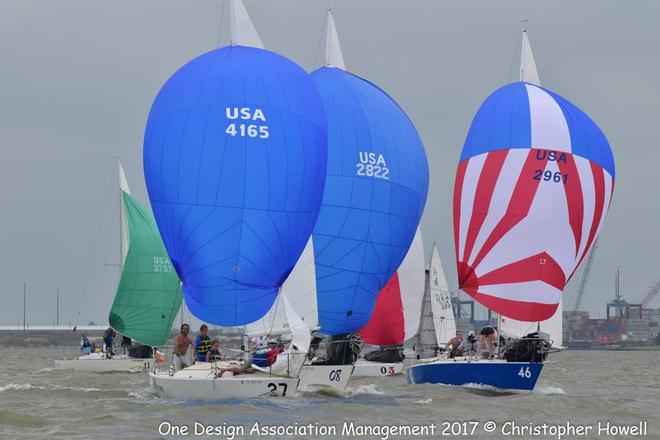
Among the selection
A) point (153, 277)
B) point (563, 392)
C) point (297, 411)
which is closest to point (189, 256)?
point (297, 411)

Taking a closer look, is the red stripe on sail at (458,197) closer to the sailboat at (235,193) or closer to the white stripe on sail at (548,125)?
the white stripe on sail at (548,125)

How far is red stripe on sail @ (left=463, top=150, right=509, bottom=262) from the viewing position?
24875 millimetres

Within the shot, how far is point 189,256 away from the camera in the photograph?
2125 cm

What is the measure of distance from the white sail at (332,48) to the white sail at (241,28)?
14.9 ft

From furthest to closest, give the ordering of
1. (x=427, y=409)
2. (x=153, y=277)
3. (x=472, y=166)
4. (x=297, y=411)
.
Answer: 1. (x=153, y=277)
2. (x=472, y=166)
3. (x=427, y=409)
4. (x=297, y=411)

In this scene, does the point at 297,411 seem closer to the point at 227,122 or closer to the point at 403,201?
the point at 227,122

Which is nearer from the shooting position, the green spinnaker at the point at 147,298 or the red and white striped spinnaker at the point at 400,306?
the red and white striped spinnaker at the point at 400,306

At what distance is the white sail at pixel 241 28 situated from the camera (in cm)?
2333

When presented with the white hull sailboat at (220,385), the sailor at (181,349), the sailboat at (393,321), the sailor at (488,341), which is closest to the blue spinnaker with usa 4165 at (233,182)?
the sailor at (181,349)

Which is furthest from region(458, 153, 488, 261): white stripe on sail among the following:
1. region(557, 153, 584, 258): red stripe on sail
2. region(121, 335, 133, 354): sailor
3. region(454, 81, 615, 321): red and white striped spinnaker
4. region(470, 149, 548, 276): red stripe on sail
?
region(121, 335, 133, 354): sailor

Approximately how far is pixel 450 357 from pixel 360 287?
3.32 metres

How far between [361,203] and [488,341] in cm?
390

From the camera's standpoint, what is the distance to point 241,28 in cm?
2345

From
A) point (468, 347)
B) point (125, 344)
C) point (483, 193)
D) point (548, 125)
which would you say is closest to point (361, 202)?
point (483, 193)
